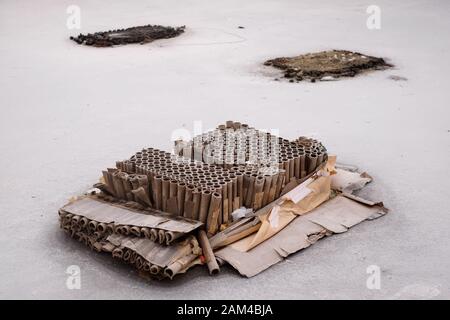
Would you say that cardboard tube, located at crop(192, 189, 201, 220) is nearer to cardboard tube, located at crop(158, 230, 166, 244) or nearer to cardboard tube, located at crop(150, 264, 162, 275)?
cardboard tube, located at crop(158, 230, 166, 244)

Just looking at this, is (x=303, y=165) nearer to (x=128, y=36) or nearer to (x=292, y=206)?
(x=292, y=206)

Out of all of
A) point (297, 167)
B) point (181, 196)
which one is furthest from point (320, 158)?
point (181, 196)

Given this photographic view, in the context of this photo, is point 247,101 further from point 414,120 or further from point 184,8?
point 184,8

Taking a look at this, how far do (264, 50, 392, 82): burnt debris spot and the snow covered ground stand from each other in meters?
0.28

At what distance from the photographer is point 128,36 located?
36.0 ft

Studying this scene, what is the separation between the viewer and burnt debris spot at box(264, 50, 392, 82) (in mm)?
8562

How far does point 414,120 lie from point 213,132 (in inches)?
116

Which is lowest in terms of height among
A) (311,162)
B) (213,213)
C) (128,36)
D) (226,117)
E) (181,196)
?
(213,213)

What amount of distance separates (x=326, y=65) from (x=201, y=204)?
18.0 ft

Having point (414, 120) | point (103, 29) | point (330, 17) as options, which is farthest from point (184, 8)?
point (414, 120)

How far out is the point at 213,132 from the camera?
5457mm

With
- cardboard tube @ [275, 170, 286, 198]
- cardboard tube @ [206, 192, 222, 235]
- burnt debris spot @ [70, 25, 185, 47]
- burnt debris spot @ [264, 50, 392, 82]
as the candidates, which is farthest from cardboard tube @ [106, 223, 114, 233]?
burnt debris spot @ [70, 25, 185, 47]

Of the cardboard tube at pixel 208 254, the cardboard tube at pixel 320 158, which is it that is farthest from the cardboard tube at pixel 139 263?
the cardboard tube at pixel 320 158

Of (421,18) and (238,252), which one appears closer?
(238,252)
